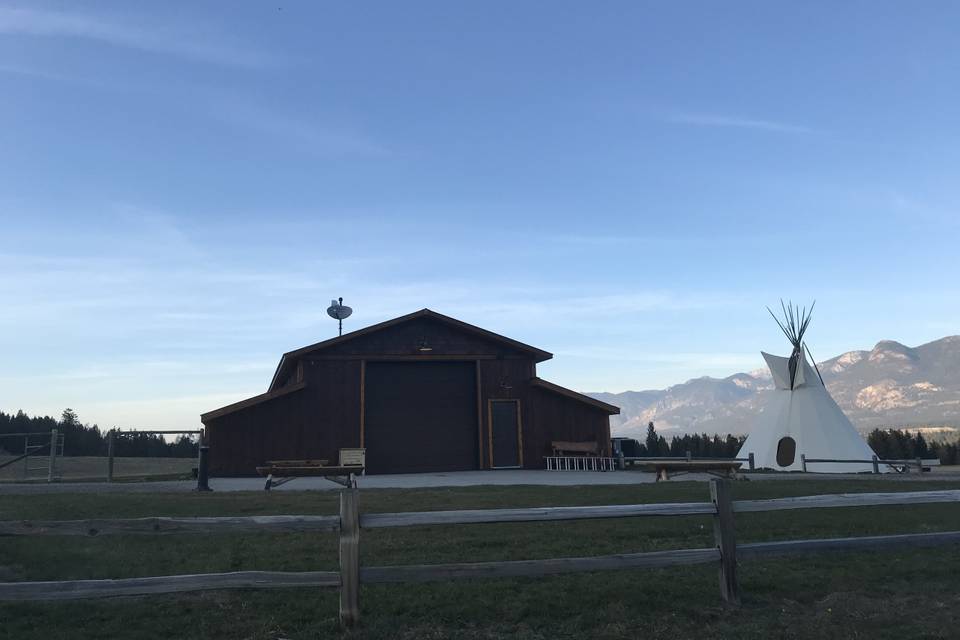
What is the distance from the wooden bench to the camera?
14.2m

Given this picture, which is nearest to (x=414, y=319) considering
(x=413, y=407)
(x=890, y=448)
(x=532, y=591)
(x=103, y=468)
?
(x=413, y=407)

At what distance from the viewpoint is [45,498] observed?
48.9 ft

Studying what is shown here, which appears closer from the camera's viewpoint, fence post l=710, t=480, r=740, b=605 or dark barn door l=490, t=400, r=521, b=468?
fence post l=710, t=480, r=740, b=605

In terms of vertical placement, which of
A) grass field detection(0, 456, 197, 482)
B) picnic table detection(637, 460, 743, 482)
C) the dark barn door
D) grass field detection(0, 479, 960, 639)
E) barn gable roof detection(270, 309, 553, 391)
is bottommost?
grass field detection(0, 479, 960, 639)

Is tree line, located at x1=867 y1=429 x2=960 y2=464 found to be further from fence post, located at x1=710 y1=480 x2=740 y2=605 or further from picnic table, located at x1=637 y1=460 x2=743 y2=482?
fence post, located at x1=710 y1=480 x2=740 y2=605

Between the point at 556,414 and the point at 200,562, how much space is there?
22.5m

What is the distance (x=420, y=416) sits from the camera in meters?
28.6

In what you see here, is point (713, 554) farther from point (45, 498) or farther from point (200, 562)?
point (45, 498)

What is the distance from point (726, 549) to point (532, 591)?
201 centimetres

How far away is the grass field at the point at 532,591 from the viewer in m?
6.48

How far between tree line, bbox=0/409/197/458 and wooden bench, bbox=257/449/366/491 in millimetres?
21640

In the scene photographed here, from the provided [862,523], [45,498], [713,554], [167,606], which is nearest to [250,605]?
[167,606]

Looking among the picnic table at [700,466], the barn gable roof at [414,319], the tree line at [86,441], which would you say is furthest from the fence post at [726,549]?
the tree line at [86,441]

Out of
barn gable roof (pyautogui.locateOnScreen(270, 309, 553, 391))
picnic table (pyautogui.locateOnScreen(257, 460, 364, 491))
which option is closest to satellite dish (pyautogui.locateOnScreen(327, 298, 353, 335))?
barn gable roof (pyautogui.locateOnScreen(270, 309, 553, 391))
